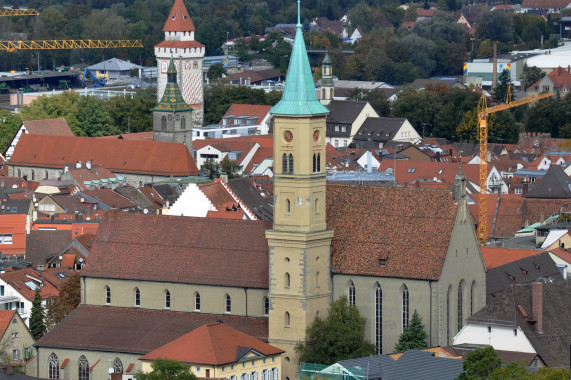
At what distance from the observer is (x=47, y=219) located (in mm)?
142250

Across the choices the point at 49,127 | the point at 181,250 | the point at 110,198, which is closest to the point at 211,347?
the point at 181,250

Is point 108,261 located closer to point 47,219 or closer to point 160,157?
point 47,219

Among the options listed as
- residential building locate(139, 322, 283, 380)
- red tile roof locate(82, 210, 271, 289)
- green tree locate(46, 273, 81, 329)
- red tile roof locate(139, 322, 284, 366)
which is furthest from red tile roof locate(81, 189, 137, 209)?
red tile roof locate(139, 322, 284, 366)

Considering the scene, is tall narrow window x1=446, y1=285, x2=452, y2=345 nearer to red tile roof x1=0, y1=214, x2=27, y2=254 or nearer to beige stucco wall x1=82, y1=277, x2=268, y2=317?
beige stucco wall x1=82, y1=277, x2=268, y2=317

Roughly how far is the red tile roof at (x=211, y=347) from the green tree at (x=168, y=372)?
2025mm

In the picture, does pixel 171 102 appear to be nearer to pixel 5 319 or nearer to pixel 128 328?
pixel 5 319

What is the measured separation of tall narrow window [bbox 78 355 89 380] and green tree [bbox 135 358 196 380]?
9.33 meters

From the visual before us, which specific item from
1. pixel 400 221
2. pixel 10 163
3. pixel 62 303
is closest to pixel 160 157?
pixel 10 163

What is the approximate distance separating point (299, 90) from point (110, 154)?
70.6 meters

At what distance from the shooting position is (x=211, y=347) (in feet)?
318

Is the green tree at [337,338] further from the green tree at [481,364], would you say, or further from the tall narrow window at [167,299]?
the green tree at [481,364]

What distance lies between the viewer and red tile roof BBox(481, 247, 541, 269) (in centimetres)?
11806

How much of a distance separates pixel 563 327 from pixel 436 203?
7921 mm

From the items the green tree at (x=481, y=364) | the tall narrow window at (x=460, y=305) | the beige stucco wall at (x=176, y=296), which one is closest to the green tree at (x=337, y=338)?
the beige stucco wall at (x=176, y=296)
